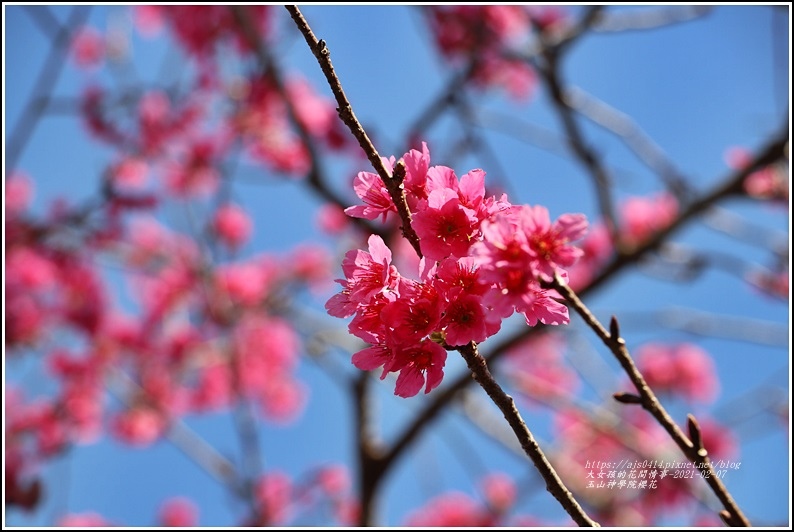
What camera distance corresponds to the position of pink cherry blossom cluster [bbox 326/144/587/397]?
1.11 metres

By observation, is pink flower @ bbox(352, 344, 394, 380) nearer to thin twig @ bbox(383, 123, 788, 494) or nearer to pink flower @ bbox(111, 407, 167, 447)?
thin twig @ bbox(383, 123, 788, 494)

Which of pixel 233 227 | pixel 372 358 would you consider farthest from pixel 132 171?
pixel 372 358

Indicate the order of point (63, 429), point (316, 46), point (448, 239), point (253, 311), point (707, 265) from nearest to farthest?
point (316, 46) → point (448, 239) → point (707, 265) → point (63, 429) → point (253, 311)

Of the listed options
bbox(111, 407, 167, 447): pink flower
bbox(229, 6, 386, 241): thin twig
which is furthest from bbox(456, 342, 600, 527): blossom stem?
bbox(111, 407, 167, 447): pink flower

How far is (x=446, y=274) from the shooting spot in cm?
119

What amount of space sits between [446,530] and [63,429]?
19.1ft

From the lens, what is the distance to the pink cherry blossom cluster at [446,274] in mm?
1106

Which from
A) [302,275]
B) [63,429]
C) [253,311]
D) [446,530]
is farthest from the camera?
[302,275]

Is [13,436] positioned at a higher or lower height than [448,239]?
higher

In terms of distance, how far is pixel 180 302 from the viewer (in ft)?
25.6

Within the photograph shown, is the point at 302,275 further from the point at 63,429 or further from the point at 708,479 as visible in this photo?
the point at 708,479

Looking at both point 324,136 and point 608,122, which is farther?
point 324,136

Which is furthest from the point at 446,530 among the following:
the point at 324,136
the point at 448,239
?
the point at 324,136

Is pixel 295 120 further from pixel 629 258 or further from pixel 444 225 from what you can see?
pixel 444 225
